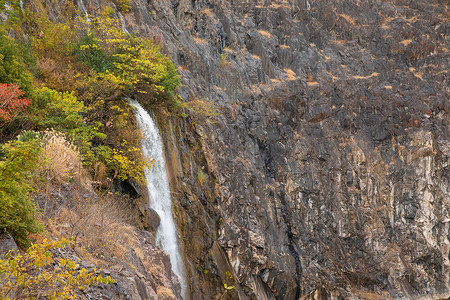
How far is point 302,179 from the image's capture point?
23.8m

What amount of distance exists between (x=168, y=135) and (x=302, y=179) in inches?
509

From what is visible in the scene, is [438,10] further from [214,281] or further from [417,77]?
[214,281]

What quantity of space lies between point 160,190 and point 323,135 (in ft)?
54.8

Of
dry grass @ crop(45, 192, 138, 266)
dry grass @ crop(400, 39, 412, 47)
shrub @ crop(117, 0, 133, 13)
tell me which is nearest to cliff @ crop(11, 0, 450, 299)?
dry grass @ crop(400, 39, 412, 47)

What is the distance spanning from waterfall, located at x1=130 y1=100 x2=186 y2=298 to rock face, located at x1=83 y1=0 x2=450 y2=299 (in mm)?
3489

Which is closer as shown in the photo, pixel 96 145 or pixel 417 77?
pixel 96 145

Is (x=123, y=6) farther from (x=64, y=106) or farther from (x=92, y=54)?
(x=64, y=106)

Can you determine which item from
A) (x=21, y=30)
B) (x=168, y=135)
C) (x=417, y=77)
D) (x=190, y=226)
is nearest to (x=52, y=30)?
(x=21, y=30)

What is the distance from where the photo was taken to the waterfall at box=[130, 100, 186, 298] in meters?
11.4

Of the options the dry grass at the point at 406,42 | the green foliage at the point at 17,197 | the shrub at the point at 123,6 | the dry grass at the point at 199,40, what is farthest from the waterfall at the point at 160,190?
the dry grass at the point at 406,42

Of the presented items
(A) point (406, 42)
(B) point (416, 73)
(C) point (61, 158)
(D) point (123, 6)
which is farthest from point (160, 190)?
(A) point (406, 42)

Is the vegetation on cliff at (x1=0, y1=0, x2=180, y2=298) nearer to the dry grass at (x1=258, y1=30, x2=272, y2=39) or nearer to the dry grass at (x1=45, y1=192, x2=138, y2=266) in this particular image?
the dry grass at (x1=45, y1=192, x2=138, y2=266)

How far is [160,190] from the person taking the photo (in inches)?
472

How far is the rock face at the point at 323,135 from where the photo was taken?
19406mm
